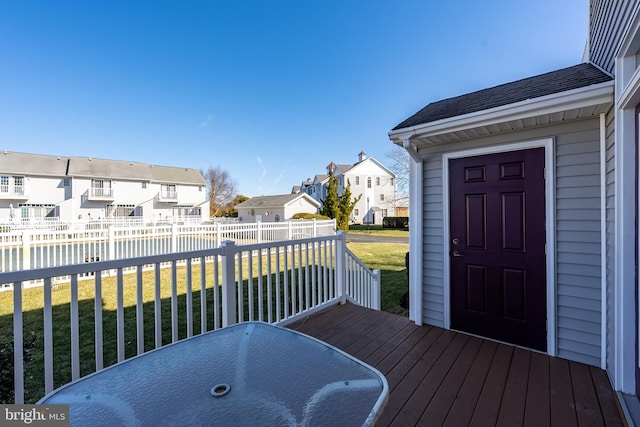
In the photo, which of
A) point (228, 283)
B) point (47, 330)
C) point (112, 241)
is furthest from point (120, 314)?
point (112, 241)

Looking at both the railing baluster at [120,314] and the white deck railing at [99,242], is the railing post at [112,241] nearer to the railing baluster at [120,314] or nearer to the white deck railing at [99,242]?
the white deck railing at [99,242]

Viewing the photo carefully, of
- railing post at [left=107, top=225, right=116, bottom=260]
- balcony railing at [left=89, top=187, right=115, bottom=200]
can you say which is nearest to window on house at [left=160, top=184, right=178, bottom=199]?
balcony railing at [left=89, top=187, right=115, bottom=200]

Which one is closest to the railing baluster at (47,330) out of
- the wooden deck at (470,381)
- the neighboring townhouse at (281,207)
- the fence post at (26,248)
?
the wooden deck at (470,381)

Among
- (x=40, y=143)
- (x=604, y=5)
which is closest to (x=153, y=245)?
(x=604, y=5)

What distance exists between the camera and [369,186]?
28250 millimetres

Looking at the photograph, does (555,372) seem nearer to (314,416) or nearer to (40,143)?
(314,416)

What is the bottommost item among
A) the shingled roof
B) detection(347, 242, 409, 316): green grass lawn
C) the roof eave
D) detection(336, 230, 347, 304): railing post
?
detection(347, 242, 409, 316): green grass lawn

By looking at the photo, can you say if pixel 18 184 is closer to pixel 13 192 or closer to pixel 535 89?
pixel 13 192

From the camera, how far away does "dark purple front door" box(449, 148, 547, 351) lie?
103 inches

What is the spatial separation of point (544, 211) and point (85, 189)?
28677mm

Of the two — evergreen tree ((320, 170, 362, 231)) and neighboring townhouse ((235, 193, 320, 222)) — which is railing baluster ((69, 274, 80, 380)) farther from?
neighboring townhouse ((235, 193, 320, 222))

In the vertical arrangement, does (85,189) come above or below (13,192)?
above

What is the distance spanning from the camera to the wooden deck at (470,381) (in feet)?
5.70

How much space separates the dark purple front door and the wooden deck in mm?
223
